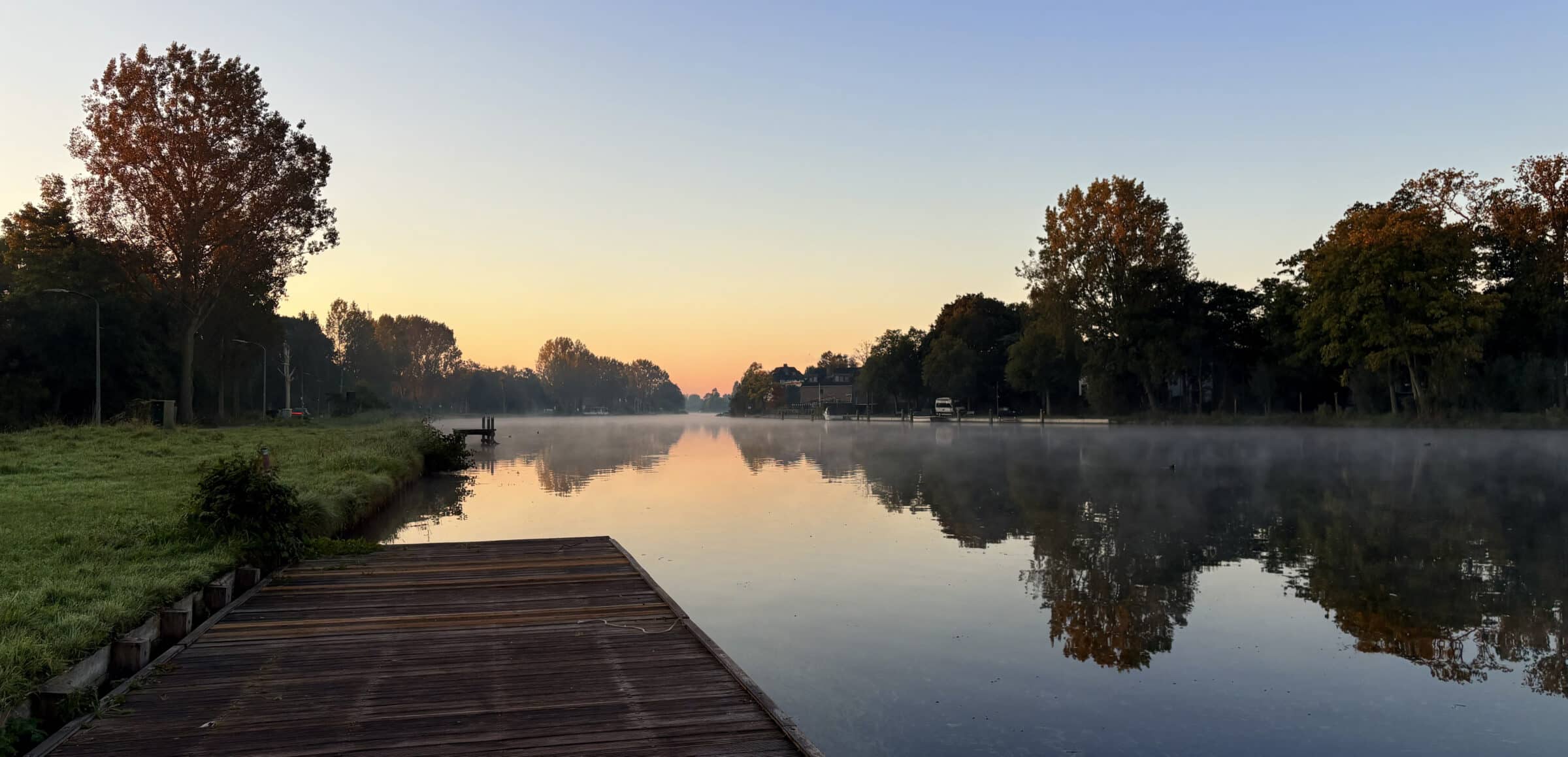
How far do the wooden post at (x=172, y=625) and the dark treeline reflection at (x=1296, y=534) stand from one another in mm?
8003

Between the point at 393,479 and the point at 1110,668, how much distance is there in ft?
→ 69.7

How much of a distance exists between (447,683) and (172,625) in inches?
126

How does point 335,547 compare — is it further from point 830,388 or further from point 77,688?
point 830,388

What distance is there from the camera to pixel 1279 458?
33.4 metres

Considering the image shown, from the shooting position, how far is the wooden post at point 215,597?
30.4 ft

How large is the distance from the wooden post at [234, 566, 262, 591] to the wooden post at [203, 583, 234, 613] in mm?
952

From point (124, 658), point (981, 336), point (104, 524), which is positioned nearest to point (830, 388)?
point (981, 336)

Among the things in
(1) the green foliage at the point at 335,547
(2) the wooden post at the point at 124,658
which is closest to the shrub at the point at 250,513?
(1) the green foliage at the point at 335,547

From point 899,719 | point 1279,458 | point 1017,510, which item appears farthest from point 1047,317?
point 899,719

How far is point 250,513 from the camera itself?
11977 millimetres

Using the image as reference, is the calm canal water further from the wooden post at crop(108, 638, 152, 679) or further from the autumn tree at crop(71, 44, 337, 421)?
the autumn tree at crop(71, 44, 337, 421)

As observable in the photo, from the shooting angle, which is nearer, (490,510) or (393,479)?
(490,510)

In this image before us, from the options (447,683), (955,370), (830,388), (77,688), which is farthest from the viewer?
(830,388)

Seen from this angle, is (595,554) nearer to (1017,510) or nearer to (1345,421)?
(1017,510)
